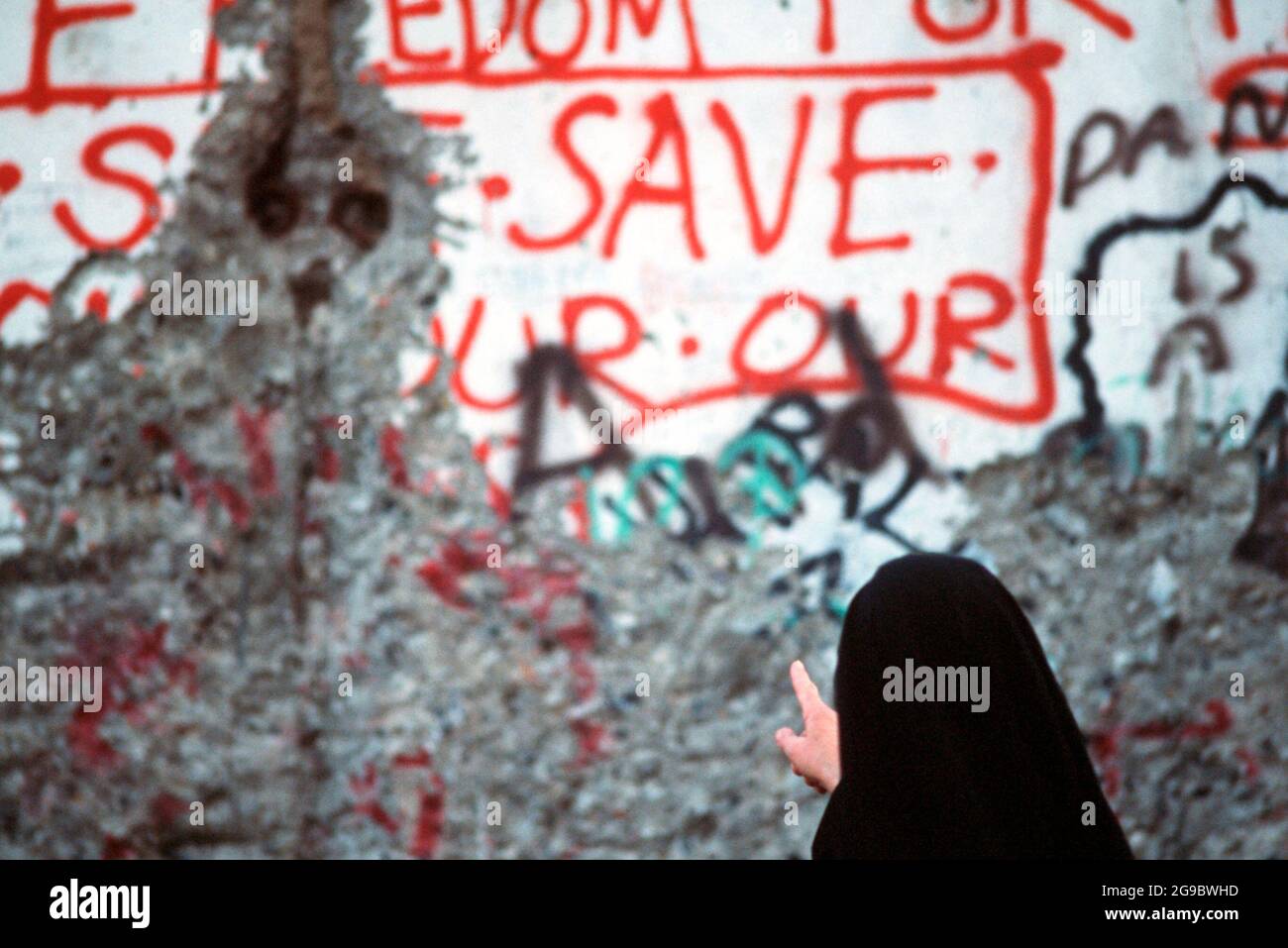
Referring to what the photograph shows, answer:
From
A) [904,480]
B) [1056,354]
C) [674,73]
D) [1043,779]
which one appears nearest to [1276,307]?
[1056,354]

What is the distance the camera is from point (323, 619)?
390 centimetres

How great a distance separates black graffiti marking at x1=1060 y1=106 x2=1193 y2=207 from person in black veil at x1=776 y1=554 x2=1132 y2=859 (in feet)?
6.81

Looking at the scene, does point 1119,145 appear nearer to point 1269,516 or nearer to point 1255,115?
point 1255,115

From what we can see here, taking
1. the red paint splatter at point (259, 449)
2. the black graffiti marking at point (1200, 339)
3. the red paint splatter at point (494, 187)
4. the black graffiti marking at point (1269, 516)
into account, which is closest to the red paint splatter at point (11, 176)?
the red paint splatter at point (259, 449)

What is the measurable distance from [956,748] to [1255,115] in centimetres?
267

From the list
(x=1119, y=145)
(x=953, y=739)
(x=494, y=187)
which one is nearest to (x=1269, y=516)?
(x=1119, y=145)

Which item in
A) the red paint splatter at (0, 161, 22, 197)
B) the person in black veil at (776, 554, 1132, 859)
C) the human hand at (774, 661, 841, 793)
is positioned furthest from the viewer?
the red paint splatter at (0, 161, 22, 197)

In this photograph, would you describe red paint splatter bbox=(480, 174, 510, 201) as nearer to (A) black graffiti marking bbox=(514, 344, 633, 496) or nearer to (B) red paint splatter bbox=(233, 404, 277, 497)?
(A) black graffiti marking bbox=(514, 344, 633, 496)

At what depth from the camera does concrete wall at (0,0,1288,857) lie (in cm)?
385

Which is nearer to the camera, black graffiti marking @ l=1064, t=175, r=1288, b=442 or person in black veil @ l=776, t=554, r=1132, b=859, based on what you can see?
person in black veil @ l=776, t=554, r=1132, b=859

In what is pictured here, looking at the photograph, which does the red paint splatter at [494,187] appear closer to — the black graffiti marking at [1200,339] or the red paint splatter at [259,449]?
the red paint splatter at [259,449]

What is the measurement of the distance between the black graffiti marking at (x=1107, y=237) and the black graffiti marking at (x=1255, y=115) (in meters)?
0.12

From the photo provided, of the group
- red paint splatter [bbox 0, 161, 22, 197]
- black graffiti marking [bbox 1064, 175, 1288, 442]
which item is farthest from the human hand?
red paint splatter [bbox 0, 161, 22, 197]

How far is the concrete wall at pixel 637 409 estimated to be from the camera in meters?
3.85
